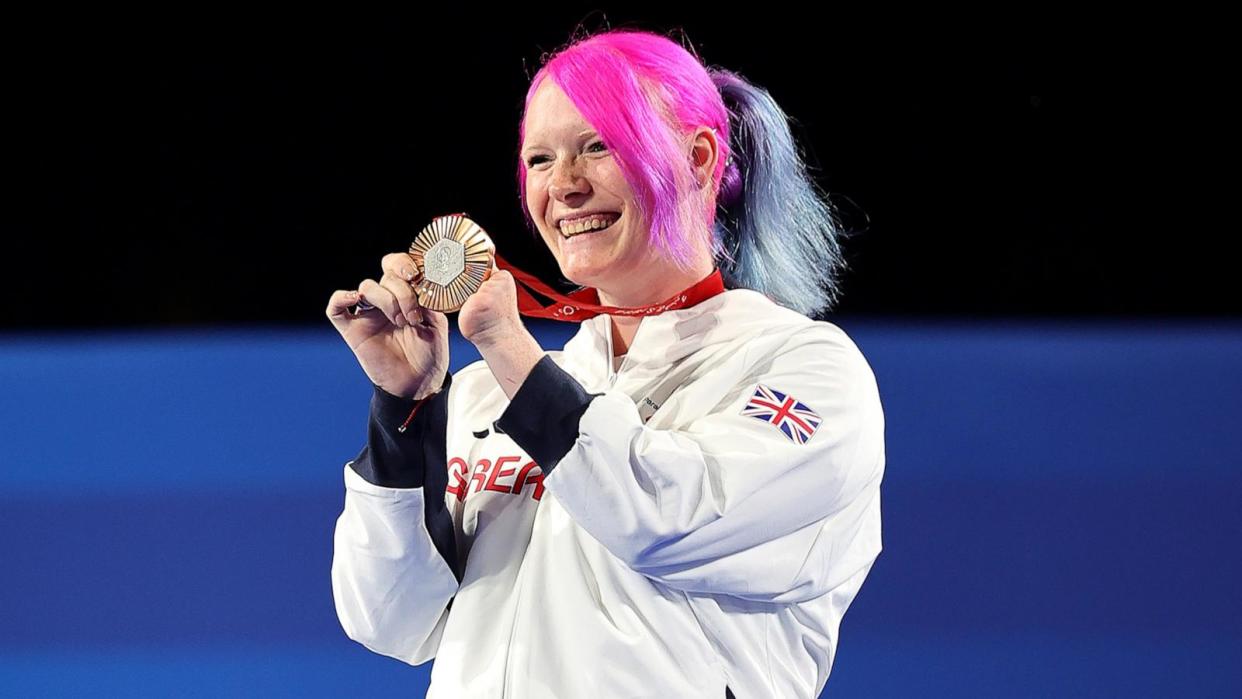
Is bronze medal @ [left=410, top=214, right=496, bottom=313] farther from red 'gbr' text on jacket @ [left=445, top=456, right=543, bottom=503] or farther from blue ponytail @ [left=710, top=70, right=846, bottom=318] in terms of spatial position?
blue ponytail @ [left=710, top=70, right=846, bottom=318]

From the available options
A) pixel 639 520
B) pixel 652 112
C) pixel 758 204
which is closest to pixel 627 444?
pixel 639 520

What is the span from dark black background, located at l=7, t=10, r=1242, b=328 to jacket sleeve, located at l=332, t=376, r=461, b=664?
1.24 m

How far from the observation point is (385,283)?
110cm

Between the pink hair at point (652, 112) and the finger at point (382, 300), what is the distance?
0.23 metres

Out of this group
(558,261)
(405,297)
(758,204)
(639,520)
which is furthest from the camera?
(758,204)

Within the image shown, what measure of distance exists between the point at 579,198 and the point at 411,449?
27cm

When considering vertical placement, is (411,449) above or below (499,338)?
below

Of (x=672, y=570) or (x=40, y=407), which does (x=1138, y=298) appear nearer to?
(x=672, y=570)

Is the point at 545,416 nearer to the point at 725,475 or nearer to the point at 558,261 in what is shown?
the point at 725,475

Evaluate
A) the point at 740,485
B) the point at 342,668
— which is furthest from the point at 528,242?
the point at 740,485

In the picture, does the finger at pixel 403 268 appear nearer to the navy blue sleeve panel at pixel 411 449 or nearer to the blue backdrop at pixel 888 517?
the navy blue sleeve panel at pixel 411 449

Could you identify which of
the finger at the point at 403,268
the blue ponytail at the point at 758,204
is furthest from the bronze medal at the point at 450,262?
the blue ponytail at the point at 758,204

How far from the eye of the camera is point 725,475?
101cm

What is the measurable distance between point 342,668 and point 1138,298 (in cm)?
149
